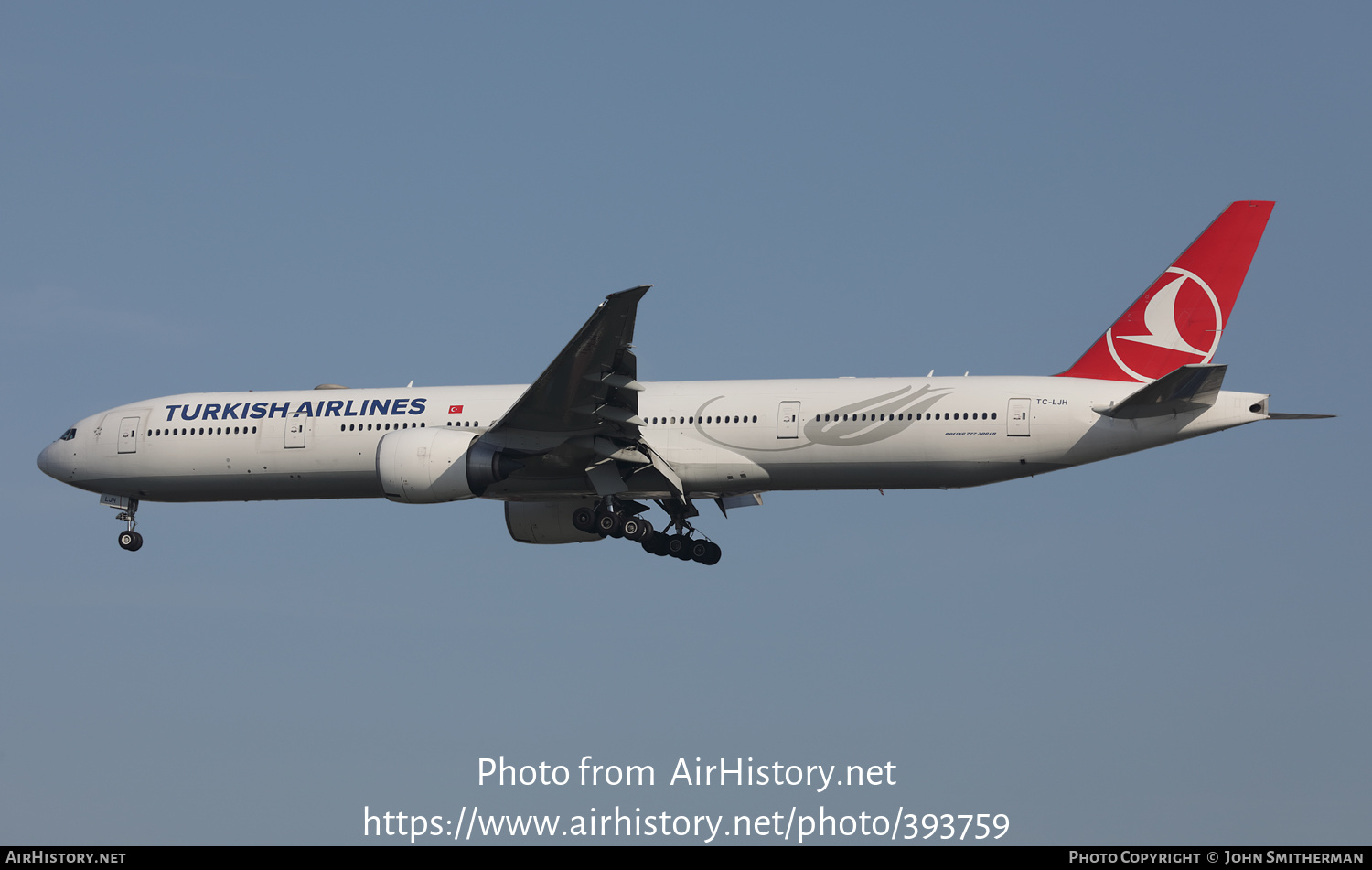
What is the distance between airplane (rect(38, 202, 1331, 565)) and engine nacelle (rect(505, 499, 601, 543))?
5.69ft

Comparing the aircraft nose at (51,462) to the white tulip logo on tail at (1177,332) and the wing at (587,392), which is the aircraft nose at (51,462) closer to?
the wing at (587,392)

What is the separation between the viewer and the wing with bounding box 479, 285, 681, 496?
27.6 metres

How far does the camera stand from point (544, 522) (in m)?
35.8

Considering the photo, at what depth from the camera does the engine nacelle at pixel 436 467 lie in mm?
29938

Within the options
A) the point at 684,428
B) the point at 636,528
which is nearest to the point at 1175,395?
the point at 684,428

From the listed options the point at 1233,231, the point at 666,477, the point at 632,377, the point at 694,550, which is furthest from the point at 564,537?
the point at 1233,231

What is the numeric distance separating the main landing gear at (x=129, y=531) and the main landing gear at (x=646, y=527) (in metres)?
10.6

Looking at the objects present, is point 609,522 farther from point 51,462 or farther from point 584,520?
point 51,462

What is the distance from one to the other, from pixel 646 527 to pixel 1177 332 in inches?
456

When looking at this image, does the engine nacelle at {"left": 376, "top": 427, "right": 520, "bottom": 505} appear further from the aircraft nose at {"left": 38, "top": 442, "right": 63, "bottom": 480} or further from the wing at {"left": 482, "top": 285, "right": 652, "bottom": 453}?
the aircraft nose at {"left": 38, "top": 442, "right": 63, "bottom": 480}

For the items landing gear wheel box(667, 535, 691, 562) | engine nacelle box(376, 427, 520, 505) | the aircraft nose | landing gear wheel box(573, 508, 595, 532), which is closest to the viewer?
engine nacelle box(376, 427, 520, 505)

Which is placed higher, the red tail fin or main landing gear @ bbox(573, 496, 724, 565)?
the red tail fin

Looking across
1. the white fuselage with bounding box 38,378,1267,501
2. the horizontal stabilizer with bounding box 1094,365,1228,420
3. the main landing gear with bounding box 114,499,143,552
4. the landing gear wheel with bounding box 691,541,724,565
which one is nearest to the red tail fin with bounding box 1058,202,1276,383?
the white fuselage with bounding box 38,378,1267,501
